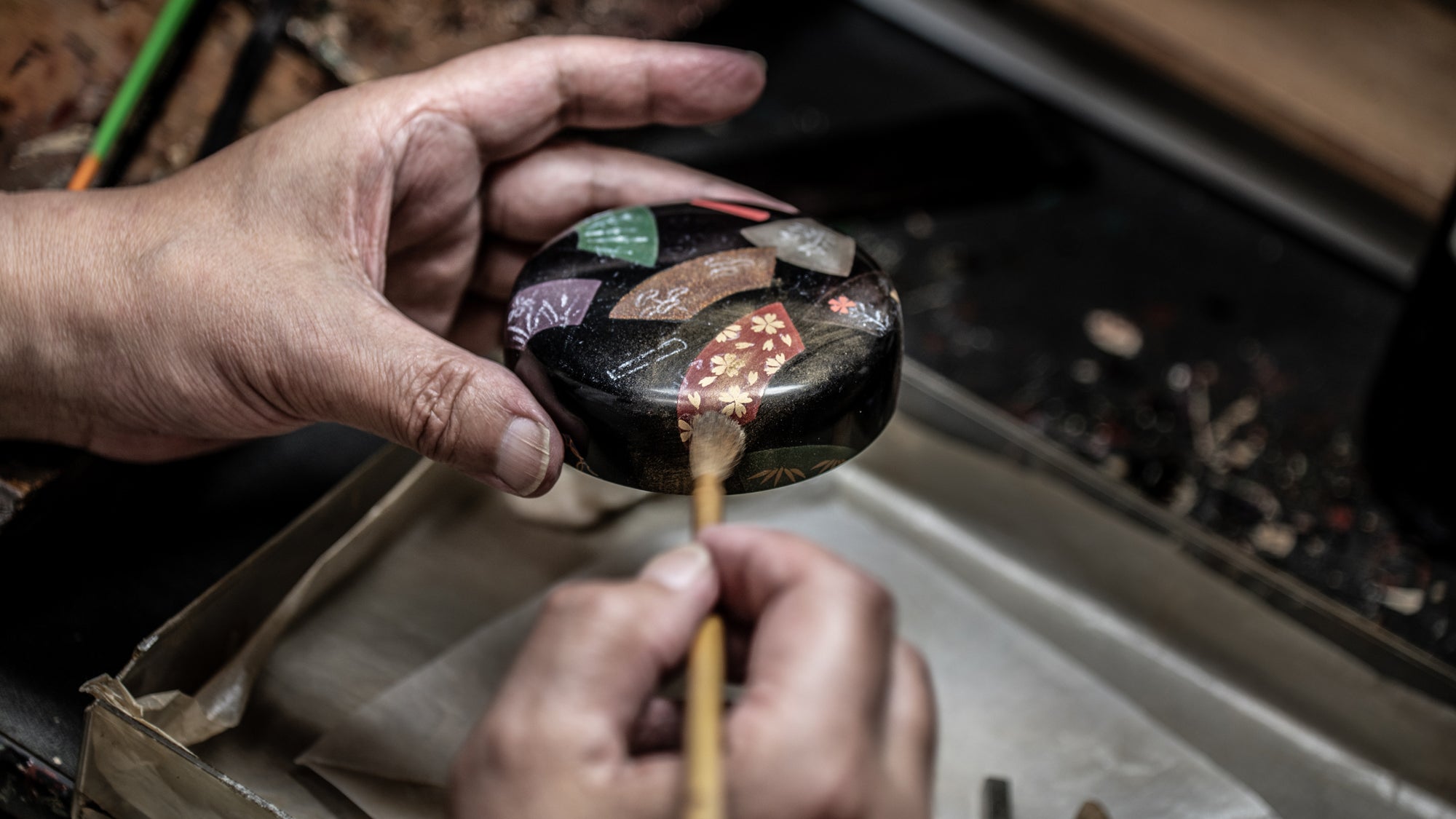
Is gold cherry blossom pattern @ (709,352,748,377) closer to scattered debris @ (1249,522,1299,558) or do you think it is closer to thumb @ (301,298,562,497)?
thumb @ (301,298,562,497)

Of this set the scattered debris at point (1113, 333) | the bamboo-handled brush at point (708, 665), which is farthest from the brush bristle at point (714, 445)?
the scattered debris at point (1113, 333)

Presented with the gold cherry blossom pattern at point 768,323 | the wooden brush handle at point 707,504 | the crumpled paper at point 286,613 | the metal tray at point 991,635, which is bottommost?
the metal tray at point 991,635

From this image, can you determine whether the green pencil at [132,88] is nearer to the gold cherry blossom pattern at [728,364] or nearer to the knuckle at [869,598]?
the gold cherry blossom pattern at [728,364]

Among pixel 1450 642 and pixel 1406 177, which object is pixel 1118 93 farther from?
pixel 1450 642

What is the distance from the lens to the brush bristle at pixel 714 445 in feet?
2.45

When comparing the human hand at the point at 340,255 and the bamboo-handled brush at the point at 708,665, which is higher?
the human hand at the point at 340,255

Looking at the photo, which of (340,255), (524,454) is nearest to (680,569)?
(524,454)

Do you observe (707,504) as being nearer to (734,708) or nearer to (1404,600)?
(734,708)

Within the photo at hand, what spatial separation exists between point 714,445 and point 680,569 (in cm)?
14

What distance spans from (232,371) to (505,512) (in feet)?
1.18

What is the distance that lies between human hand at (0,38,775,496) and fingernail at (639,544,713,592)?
150mm

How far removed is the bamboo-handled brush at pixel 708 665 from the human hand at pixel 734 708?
0.02 m

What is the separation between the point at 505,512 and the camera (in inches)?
45.0

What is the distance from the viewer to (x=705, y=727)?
0.54 metres
